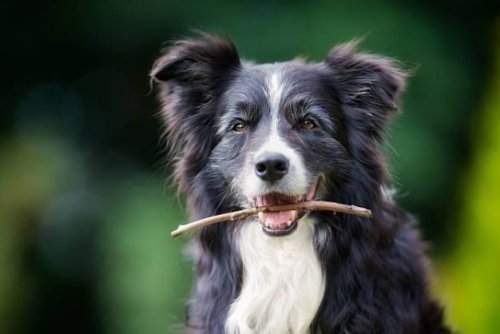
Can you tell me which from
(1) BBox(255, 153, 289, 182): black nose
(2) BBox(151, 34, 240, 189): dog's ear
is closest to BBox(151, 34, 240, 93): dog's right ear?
(2) BBox(151, 34, 240, 189): dog's ear

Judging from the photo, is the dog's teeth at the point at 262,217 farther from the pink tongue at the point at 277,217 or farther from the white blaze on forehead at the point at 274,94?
→ the white blaze on forehead at the point at 274,94

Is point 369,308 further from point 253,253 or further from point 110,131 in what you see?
point 110,131

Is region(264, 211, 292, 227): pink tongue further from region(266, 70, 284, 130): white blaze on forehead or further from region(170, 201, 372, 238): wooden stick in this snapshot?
region(266, 70, 284, 130): white blaze on forehead

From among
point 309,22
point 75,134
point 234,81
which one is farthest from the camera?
point 75,134

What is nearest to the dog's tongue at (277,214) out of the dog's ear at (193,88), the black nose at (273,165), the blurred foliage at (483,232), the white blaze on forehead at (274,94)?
the black nose at (273,165)

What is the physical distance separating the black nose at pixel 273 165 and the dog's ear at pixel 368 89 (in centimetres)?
54

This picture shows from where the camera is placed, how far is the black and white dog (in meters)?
5.07

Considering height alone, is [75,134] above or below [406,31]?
below

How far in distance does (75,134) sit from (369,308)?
14.5 feet

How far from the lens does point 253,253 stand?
5125mm

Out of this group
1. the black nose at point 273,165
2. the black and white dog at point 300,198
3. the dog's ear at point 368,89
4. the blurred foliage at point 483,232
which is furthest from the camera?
the blurred foliage at point 483,232

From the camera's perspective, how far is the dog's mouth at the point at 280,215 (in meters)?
4.95

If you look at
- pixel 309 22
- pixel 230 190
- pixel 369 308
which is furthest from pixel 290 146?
pixel 309 22

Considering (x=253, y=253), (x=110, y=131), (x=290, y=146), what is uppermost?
(x=290, y=146)
